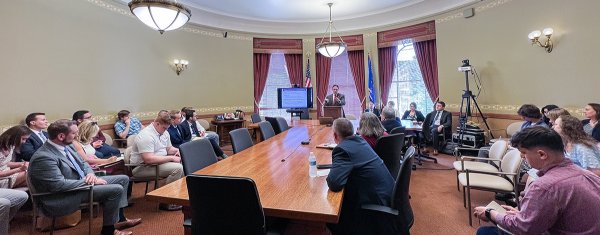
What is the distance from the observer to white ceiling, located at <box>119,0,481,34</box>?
6.34 m

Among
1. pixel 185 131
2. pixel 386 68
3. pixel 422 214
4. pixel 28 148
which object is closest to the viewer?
pixel 422 214

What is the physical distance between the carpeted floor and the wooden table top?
3.35 feet

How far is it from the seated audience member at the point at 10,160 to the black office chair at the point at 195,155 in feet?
5.85

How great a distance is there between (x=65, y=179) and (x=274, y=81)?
6.17 m

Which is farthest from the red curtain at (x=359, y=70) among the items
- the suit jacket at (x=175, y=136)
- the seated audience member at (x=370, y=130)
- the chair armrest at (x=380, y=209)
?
the chair armrest at (x=380, y=209)

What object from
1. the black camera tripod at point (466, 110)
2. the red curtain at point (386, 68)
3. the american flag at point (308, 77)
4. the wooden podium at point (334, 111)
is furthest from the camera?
the american flag at point (308, 77)

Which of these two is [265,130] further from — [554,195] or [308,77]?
[308,77]

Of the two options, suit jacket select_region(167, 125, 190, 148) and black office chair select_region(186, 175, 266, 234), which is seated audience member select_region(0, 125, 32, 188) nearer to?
suit jacket select_region(167, 125, 190, 148)

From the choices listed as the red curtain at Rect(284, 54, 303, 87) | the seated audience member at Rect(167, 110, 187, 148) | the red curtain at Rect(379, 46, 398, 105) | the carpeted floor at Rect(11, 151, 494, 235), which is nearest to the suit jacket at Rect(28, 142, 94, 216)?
the carpeted floor at Rect(11, 151, 494, 235)

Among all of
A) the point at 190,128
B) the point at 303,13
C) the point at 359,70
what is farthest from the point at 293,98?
the point at 190,128

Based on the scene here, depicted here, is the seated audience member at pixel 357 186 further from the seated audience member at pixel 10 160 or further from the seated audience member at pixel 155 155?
the seated audience member at pixel 10 160

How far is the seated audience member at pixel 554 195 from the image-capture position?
121 centimetres

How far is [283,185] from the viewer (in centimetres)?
191

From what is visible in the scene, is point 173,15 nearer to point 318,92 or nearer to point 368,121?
point 368,121
